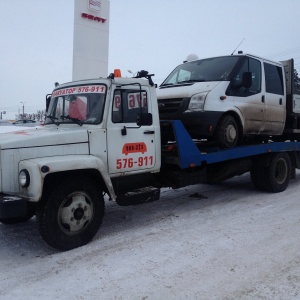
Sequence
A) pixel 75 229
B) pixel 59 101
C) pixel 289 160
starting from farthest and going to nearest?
pixel 289 160 < pixel 59 101 < pixel 75 229

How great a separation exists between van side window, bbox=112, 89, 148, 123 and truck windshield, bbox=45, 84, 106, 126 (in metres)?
0.20

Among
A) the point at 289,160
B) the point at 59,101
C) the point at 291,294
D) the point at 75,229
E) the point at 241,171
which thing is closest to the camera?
the point at 291,294

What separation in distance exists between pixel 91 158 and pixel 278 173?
16.1ft

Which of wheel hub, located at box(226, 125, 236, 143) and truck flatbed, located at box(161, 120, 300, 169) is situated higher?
wheel hub, located at box(226, 125, 236, 143)

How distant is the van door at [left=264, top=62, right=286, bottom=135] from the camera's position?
286 inches

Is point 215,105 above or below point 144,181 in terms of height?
above

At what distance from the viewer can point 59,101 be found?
539 cm

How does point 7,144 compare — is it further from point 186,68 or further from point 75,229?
point 186,68

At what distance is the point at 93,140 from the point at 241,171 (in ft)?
11.9

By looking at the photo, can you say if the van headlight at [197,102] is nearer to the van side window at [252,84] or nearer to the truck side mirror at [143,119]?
the van side window at [252,84]

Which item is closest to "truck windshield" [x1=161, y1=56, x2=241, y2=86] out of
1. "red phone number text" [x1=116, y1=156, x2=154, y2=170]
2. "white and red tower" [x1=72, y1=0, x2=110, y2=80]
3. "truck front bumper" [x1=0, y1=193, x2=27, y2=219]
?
"red phone number text" [x1=116, y1=156, x2=154, y2=170]

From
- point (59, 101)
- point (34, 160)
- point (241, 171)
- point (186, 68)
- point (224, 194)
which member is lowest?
point (224, 194)

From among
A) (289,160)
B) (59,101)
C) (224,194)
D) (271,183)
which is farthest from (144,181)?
(289,160)

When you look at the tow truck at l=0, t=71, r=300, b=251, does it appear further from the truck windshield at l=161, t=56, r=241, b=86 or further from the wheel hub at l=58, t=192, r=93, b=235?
the truck windshield at l=161, t=56, r=241, b=86
